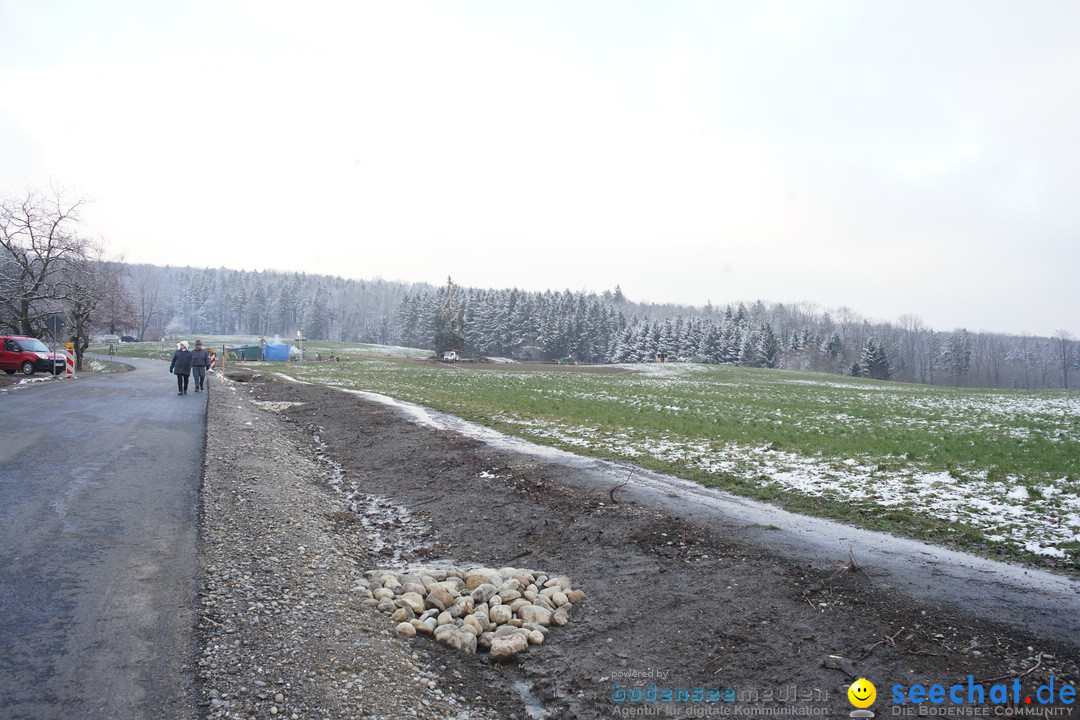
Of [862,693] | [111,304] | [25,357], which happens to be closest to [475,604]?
[862,693]

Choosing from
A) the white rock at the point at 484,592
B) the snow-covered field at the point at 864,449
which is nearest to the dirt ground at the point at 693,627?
the white rock at the point at 484,592

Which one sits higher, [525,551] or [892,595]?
[892,595]

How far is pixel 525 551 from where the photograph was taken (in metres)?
7.29

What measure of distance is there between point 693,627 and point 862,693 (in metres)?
1.40

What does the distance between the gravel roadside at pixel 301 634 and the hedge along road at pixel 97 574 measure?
0.22m

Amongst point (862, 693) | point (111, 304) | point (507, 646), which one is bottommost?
point (507, 646)

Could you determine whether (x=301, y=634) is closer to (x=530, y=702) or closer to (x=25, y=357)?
(x=530, y=702)

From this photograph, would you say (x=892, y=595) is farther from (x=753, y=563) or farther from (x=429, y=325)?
(x=429, y=325)

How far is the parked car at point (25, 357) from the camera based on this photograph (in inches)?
1065

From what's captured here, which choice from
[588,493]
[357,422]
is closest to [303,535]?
[588,493]

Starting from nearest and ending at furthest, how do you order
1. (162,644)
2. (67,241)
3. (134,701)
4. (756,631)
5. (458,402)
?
(134,701) < (162,644) < (756,631) < (458,402) < (67,241)

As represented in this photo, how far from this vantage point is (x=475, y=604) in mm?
5754

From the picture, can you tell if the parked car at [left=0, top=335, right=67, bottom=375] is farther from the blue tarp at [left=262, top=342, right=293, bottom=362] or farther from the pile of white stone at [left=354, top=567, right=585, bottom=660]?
the blue tarp at [left=262, top=342, right=293, bottom=362]

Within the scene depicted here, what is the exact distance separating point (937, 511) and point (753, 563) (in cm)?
361
